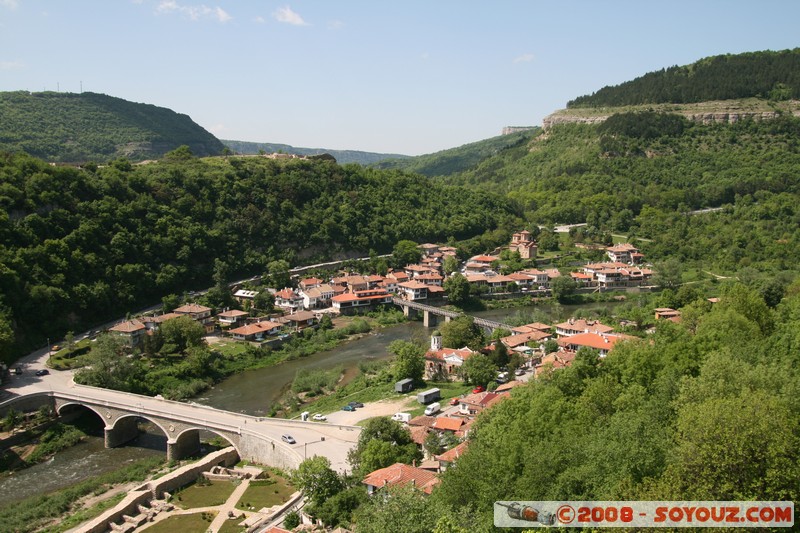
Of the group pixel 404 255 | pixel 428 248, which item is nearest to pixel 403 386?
pixel 404 255

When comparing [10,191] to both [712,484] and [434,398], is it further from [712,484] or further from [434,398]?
[712,484]

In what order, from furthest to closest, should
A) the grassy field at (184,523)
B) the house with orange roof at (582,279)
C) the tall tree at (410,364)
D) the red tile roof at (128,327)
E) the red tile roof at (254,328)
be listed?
the house with orange roof at (582,279)
the red tile roof at (254,328)
the red tile roof at (128,327)
the tall tree at (410,364)
the grassy field at (184,523)

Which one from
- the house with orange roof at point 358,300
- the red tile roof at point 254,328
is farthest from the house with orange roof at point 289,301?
the red tile roof at point 254,328

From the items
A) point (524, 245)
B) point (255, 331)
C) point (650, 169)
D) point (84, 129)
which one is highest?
point (84, 129)

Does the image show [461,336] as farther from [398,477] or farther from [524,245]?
[524,245]

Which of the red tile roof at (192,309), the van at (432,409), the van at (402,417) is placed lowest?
the van at (402,417)

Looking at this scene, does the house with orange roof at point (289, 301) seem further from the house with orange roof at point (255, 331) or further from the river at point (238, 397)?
the river at point (238, 397)

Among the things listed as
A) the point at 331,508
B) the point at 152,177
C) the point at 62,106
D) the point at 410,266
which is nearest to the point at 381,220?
the point at 410,266

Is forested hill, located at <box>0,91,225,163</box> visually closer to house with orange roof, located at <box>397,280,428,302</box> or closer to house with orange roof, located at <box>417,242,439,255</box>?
house with orange roof, located at <box>417,242,439,255</box>
